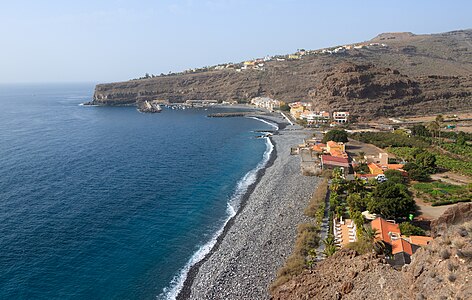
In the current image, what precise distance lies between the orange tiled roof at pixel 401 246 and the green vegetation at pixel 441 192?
14.3 metres

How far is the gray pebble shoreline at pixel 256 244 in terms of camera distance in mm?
27359

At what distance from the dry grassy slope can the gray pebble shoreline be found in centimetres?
6252

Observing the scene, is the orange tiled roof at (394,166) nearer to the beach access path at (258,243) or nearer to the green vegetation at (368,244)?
the beach access path at (258,243)

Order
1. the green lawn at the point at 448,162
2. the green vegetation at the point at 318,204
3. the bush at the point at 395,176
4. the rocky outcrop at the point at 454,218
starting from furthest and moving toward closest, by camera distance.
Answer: the green lawn at the point at 448,162 → the bush at the point at 395,176 → the green vegetation at the point at 318,204 → the rocky outcrop at the point at 454,218

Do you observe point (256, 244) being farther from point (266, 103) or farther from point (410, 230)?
point (266, 103)

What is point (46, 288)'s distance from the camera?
92.3 ft

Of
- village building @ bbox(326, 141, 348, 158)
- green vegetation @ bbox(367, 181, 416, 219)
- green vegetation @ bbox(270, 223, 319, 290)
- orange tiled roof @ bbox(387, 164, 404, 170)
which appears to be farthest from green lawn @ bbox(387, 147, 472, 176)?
green vegetation @ bbox(270, 223, 319, 290)

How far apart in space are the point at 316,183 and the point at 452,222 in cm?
2187

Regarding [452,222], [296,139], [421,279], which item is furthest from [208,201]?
[296,139]

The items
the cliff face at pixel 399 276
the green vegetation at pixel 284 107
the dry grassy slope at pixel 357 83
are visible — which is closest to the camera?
the cliff face at pixel 399 276

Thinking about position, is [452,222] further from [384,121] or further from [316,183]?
[384,121]

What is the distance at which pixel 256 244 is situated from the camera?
110ft

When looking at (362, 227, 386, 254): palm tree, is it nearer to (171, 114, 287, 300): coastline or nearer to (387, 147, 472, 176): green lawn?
(171, 114, 287, 300): coastline

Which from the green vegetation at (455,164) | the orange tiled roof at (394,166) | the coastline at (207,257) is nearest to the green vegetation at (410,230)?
the coastline at (207,257)
